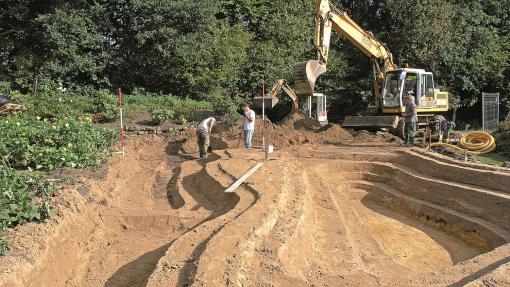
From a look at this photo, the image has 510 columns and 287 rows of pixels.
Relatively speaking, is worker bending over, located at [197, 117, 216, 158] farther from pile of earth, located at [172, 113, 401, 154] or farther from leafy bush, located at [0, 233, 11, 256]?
leafy bush, located at [0, 233, 11, 256]

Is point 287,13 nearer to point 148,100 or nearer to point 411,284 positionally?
point 148,100

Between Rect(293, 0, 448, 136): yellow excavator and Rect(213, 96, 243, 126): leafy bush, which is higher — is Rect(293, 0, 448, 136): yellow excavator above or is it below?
above

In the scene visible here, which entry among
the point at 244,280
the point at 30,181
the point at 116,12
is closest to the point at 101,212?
the point at 30,181

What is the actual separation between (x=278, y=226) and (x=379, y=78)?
12575 millimetres

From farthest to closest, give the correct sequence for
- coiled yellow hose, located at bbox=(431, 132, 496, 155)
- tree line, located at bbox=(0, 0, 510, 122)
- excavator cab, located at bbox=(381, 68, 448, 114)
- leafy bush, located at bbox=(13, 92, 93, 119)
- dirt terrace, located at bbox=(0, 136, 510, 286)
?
tree line, located at bbox=(0, 0, 510, 122), excavator cab, located at bbox=(381, 68, 448, 114), leafy bush, located at bbox=(13, 92, 93, 119), coiled yellow hose, located at bbox=(431, 132, 496, 155), dirt terrace, located at bbox=(0, 136, 510, 286)

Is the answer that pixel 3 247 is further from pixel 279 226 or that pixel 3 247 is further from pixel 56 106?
pixel 56 106

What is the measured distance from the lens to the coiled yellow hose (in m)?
13.7

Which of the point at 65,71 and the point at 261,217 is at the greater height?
the point at 65,71

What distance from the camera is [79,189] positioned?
7.58 meters

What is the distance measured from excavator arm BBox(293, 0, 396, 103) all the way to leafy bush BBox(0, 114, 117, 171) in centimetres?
689

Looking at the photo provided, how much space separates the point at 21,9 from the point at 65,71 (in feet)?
12.9

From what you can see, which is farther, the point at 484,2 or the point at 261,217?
the point at 484,2

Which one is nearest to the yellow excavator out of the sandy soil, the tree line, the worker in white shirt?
the worker in white shirt

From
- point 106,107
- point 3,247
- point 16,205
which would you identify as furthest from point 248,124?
point 3,247
